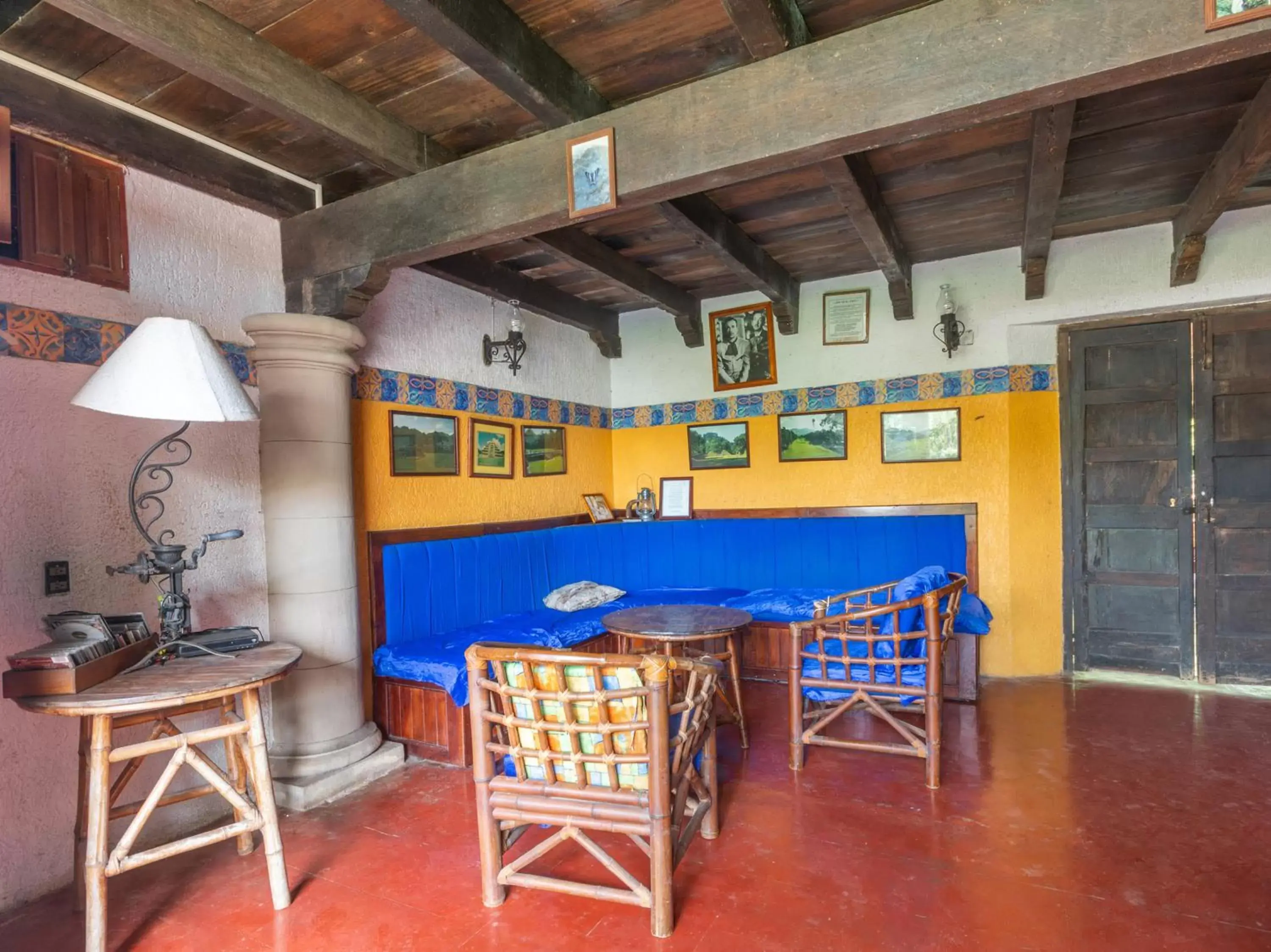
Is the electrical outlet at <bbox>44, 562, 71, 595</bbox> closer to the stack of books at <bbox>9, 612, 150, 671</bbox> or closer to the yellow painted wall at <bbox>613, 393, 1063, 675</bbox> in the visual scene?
the stack of books at <bbox>9, 612, 150, 671</bbox>

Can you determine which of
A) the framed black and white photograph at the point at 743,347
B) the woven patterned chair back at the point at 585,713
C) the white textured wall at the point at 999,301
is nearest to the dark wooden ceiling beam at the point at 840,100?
the woven patterned chair back at the point at 585,713

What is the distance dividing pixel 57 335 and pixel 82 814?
→ 164 cm

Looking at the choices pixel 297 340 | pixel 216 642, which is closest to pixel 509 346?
pixel 297 340

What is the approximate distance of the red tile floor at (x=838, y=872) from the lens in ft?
6.66

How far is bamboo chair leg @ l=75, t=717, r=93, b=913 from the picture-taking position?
2164 mm

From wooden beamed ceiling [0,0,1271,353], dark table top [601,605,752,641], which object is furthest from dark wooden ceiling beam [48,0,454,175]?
dark table top [601,605,752,641]

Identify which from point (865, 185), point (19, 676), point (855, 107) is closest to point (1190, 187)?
point (865, 185)

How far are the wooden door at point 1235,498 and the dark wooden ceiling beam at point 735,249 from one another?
2.59 m

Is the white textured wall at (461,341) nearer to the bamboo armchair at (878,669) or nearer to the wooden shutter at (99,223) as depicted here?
the wooden shutter at (99,223)

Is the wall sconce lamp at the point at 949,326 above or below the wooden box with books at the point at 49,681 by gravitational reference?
above

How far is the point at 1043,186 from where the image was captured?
3.18 meters

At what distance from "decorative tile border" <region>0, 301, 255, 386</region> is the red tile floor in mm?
1716

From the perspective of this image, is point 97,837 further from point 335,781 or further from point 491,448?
point 491,448

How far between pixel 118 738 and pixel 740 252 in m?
3.79
